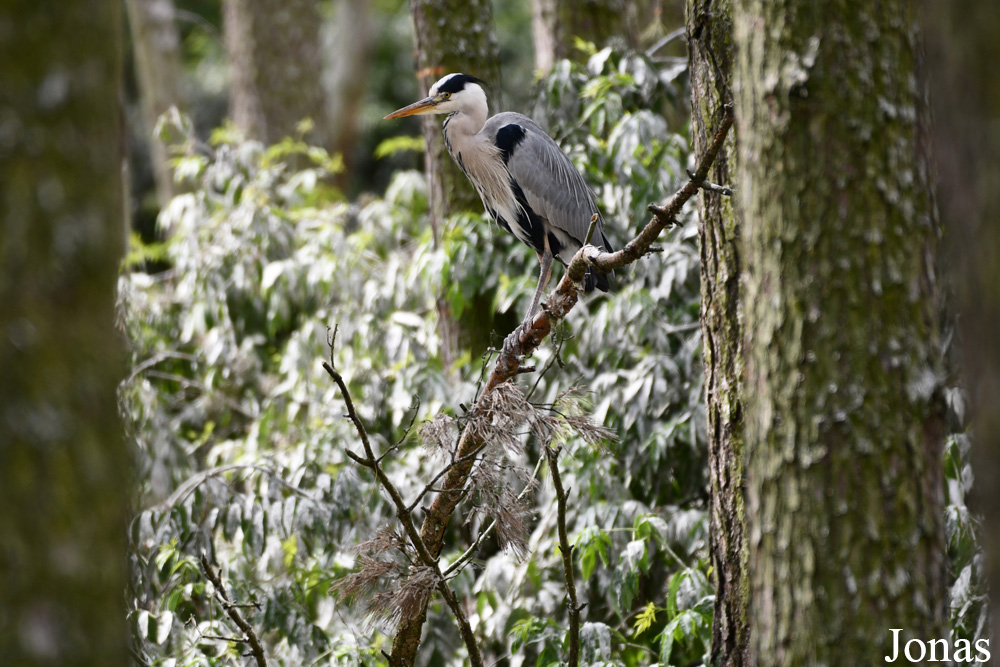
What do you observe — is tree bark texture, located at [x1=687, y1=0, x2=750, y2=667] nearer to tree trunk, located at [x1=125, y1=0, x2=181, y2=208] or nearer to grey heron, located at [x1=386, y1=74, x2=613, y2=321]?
grey heron, located at [x1=386, y1=74, x2=613, y2=321]

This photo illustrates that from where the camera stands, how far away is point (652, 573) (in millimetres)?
3691

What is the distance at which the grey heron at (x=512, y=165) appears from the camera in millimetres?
4137

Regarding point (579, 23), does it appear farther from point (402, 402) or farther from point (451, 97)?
point (402, 402)

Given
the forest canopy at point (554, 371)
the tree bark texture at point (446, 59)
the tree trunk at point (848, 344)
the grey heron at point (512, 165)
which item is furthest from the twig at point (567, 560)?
the tree bark texture at point (446, 59)

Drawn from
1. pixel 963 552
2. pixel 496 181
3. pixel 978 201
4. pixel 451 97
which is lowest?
pixel 963 552

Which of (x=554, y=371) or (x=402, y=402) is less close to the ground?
(x=554, y=371)

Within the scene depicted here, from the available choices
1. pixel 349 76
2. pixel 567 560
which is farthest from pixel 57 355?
pixel 349 76

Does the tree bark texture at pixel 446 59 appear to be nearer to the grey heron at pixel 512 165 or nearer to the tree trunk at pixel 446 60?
the tree trunk at pixel 446 60

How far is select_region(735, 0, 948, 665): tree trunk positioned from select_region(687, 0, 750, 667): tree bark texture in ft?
2.75

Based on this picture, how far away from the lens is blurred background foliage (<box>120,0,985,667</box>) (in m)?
3.04

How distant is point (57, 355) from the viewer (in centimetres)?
133

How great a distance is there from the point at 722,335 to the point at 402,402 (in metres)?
1.83

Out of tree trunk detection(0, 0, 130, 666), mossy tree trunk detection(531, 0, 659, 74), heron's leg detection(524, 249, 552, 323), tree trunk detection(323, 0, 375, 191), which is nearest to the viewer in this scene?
tree trunk detection(0, 0, 130, 666)

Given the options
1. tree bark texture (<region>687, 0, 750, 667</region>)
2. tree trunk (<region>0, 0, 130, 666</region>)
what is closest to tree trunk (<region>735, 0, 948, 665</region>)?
tree bark texture (<region>687, 0, 750, 667</region>)
